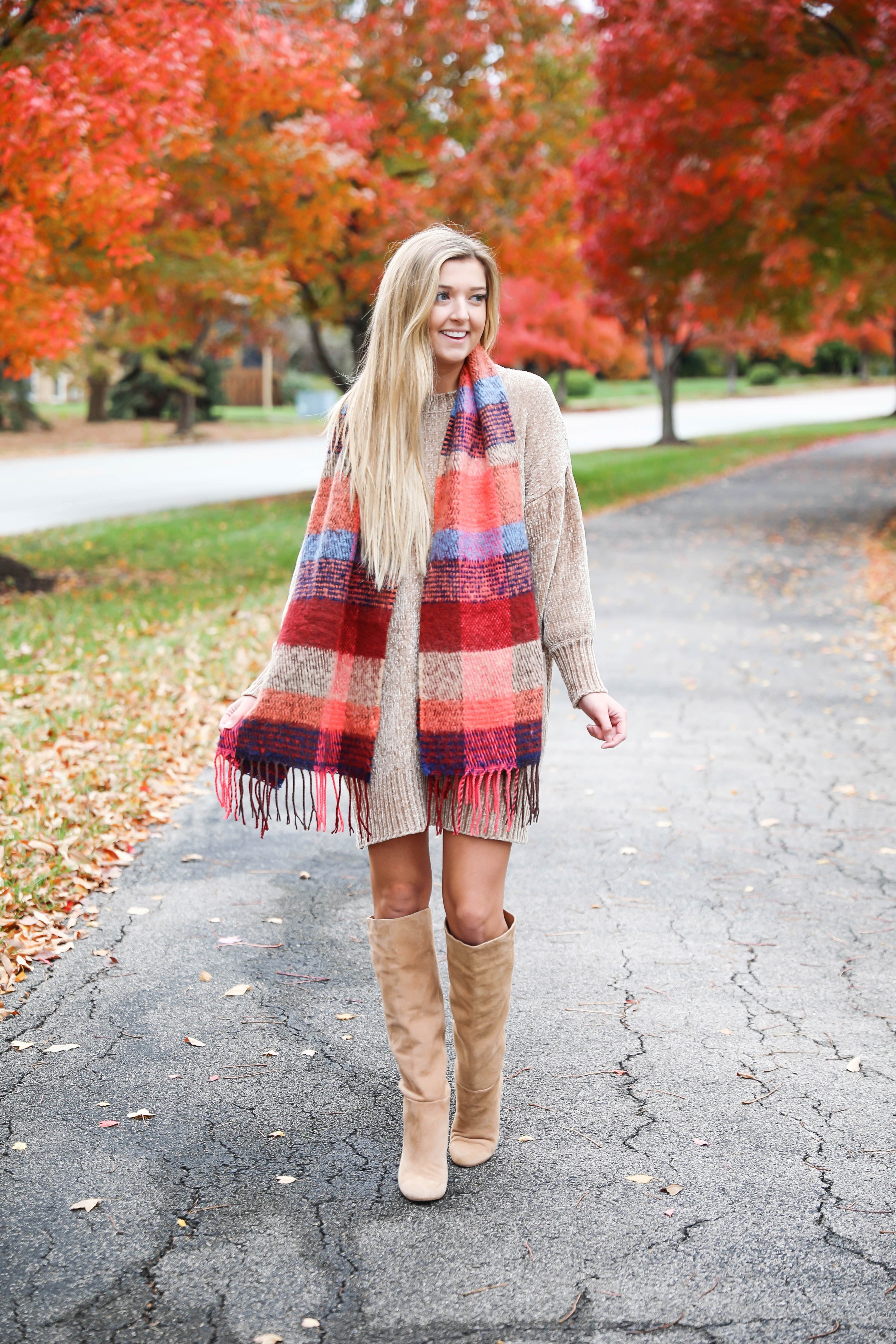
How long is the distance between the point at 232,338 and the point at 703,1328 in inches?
873

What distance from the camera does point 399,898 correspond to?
9.00 ft

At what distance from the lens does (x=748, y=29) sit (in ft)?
38.5

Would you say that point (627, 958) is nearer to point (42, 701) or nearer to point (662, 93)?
point (42, 701)

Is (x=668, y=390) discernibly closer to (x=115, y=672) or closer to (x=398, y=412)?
(x=115, y=672)

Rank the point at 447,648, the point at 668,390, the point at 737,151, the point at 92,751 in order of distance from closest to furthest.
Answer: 1. the point at 447,648
2. the point at 92,751
3. the point at 737,151
4. the point at 668,390

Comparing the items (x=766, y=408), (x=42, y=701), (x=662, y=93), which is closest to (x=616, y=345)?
(x=766, y=408)

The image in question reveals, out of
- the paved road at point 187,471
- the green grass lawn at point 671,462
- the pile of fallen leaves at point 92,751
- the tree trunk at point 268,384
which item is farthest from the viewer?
the tree trunk at point 268,384

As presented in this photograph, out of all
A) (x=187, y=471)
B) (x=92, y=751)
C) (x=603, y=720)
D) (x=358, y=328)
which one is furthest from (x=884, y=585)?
(x=187, y=471)

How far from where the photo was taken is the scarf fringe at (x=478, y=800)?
8.68 ft

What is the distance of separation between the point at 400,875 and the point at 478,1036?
0.42m

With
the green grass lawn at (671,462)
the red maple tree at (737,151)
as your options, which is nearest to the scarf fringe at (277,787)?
the red maple tree at (737,151)

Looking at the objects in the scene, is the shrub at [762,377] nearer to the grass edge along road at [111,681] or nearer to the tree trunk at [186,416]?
the tree trunk at [186,416]

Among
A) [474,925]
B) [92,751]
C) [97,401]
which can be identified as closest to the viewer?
[474,925]

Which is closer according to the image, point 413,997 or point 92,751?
point 413,997
